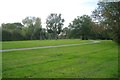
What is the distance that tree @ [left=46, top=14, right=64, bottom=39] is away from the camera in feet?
249

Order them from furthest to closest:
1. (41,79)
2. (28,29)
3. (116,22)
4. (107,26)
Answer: (28,29)
(107,26)
(116,22)
(41,79)

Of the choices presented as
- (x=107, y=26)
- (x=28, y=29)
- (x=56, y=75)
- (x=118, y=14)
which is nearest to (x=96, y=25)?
(x=107, y=26)

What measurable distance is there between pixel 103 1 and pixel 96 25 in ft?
14.6

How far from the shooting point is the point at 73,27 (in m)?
72.4

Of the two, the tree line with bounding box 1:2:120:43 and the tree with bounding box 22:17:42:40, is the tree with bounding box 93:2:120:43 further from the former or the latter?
the tree with bounding box 22:17:42:40

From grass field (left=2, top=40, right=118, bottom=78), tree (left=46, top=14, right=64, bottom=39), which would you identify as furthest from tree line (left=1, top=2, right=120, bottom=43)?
grass field (left=2, top=40, right=118, bottom=78)

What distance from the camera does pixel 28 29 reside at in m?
64.8

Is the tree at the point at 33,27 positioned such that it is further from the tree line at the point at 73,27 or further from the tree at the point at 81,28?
the tree at the point at 81,28

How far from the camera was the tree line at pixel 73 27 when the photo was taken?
30359mm

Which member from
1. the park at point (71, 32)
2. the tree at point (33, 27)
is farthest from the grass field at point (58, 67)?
the tree at point (33, 27)

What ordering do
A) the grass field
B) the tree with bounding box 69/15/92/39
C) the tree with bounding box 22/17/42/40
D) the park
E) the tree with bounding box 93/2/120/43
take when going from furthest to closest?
the tree with bounding box 69/15/92/39
the tree with bounding box 22/17/42/40
the tree with bounding box 93/2/120/43
the park
the grass field

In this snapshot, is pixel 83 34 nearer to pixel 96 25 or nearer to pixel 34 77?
pixel 96 25

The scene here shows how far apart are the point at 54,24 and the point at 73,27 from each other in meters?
9.25

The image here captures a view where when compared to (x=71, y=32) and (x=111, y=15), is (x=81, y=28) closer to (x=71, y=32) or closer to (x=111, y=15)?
(x=71, y=32)
